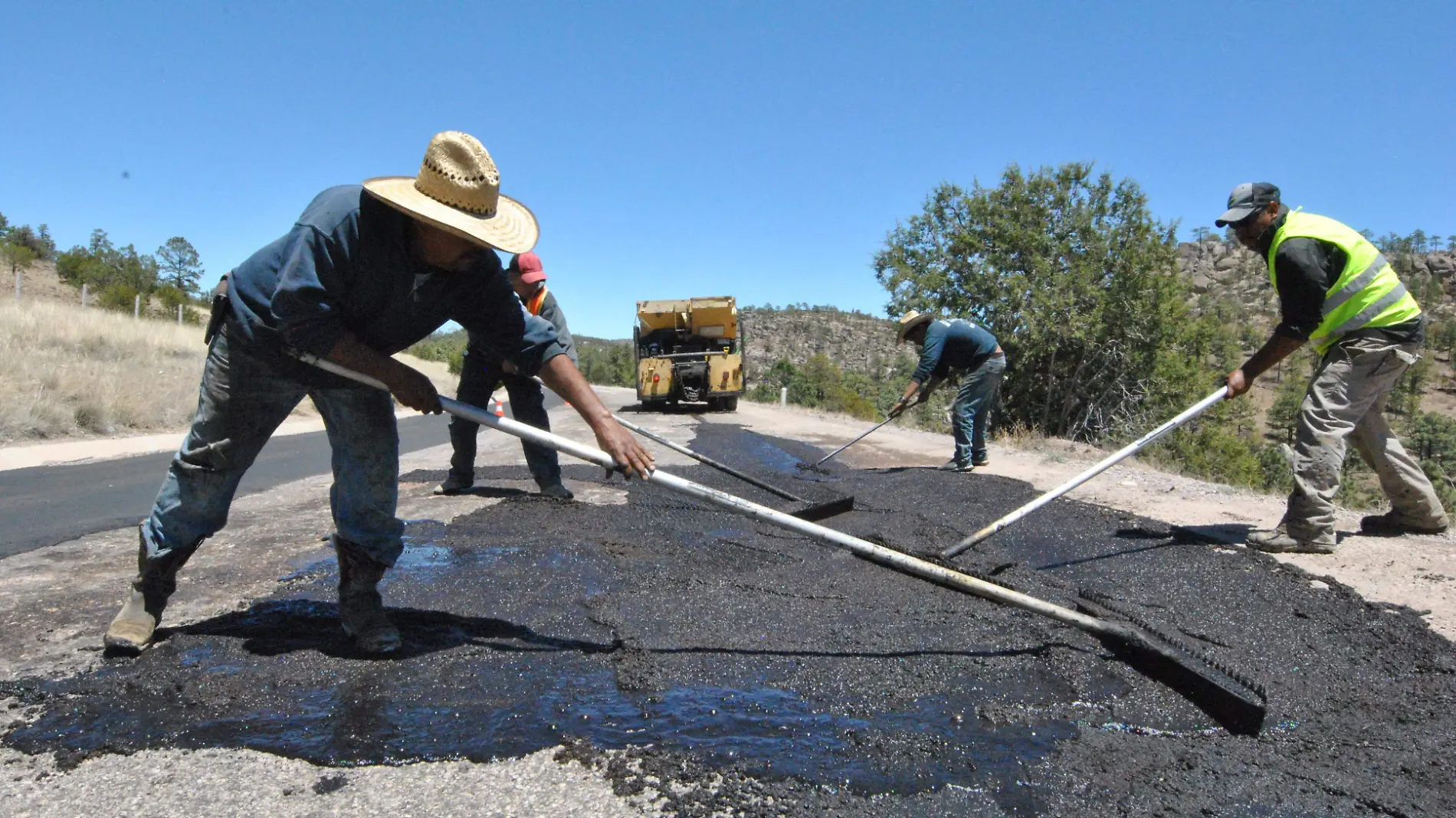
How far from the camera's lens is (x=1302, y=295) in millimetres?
4160

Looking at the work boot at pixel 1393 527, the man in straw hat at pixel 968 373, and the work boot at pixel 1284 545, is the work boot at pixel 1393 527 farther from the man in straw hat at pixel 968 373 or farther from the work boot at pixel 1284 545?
the man in straw hat at pixel 968 373

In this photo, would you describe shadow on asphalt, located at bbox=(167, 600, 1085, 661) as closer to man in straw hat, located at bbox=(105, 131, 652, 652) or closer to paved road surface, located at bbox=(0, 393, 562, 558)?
man in straw hat, located at bbox=(105, 131, 652, 652)

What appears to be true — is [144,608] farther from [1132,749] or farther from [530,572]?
[1132,749]

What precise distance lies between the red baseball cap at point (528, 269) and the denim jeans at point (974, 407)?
3822 millimetres

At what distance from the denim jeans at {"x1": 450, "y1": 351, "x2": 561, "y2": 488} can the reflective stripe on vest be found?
0.65m

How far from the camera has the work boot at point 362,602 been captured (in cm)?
274

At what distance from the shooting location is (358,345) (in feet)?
8.36

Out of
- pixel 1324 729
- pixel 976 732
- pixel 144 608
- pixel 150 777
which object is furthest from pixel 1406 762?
pixel 144 608

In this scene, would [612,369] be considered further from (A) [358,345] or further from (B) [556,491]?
(A) [358,345]

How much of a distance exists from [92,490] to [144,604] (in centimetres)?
470

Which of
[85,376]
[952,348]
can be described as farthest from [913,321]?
[85,376]

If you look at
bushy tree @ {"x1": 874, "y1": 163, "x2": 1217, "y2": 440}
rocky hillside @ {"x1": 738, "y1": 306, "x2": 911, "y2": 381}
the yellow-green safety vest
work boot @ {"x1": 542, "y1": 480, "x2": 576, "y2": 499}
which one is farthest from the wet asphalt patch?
rocky hillside @ {"x1": 738, "y1": 306, "x2": 911, "y2": 381}

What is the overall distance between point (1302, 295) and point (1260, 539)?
3.98 feet

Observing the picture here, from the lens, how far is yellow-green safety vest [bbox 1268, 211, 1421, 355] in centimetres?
412
